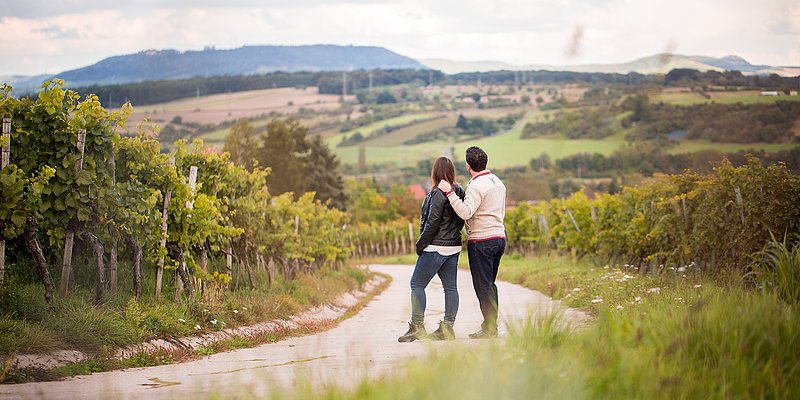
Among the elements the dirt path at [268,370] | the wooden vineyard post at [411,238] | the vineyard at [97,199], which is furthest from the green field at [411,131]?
the dirt path at [268,370]

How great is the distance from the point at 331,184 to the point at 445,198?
64.0m

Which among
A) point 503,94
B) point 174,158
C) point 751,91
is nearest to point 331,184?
point 751,91

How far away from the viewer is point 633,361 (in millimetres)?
5664

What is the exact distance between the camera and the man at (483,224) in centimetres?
1005

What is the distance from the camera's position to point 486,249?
398 inches

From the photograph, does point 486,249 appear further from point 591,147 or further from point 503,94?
point 503,94

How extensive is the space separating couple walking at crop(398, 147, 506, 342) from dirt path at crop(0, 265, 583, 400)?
695 mm

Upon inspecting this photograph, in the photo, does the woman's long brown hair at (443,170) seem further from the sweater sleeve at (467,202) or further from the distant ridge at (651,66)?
the distant ridge at (651,66)

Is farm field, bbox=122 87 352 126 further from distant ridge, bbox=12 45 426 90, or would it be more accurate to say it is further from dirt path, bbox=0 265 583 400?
dirt path, bbox=0 265 583 400

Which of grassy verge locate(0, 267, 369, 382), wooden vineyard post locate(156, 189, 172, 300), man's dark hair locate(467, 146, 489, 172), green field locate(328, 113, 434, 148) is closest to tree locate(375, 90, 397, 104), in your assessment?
green field locate(328, 113, 434, 148)

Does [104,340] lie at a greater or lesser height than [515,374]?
lesser

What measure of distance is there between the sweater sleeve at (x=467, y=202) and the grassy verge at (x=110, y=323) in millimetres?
3256

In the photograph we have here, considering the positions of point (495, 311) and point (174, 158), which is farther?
point (174, 158)

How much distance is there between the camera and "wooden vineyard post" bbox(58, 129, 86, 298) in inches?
422
